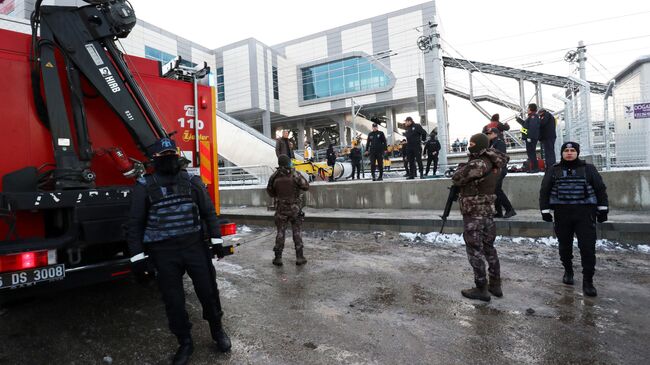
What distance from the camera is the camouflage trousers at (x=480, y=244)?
3.98 metres

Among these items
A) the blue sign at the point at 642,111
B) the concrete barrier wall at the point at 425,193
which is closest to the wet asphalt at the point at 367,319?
the concrete barrier wall at the point at 425,193

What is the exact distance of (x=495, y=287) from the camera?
403 centimetres

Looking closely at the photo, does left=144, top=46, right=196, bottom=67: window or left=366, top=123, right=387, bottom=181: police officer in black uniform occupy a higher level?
left=144, top=46, right=196, bottom=67: window

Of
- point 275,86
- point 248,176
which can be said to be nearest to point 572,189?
point 248,176

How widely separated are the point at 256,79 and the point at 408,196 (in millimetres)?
33868

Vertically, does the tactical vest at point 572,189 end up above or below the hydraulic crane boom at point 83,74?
below

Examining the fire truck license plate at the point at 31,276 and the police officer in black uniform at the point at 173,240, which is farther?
the police officer in black uniform at the point at 173,240

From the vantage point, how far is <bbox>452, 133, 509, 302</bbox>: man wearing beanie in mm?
3971

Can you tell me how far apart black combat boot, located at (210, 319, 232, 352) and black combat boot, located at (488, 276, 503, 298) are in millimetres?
2796

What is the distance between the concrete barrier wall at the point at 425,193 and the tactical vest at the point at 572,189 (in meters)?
4.25

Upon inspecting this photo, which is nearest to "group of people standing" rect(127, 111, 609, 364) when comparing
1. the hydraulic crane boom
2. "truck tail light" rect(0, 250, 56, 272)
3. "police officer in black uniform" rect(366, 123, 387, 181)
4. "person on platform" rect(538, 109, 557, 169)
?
"truck tail light" rect(0, 250, 56, 272)

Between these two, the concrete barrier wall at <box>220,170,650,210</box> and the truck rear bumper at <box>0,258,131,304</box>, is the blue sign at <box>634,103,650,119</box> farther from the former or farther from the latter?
the truck rear bumper at <box>0,258,131,304</box>

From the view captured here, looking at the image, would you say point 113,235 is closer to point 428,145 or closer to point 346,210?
point 346,210

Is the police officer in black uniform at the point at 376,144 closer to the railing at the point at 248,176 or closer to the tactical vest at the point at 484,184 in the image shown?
the railing at the point at 248,176
